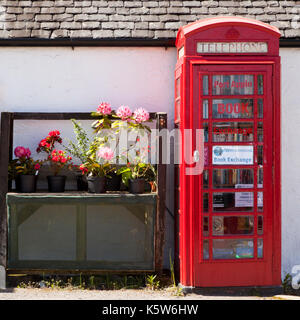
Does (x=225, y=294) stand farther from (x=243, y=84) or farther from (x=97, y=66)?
(x=97, y=66)

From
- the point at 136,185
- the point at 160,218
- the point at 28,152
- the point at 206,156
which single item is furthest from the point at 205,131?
the point at 28,152

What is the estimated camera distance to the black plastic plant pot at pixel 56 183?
18.0ft

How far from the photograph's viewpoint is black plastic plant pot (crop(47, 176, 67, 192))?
18.0 feet

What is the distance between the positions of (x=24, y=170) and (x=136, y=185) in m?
1.32

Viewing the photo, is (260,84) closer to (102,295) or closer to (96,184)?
(96,184)

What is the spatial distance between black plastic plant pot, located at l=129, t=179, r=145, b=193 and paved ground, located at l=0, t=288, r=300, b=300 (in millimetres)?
1142

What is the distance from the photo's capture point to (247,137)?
5.26 m

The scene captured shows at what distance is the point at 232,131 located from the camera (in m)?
5.25

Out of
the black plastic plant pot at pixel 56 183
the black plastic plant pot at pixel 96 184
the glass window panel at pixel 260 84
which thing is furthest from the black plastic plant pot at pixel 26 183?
the glass window panel at pixel 260 84

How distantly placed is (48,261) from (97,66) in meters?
2.55

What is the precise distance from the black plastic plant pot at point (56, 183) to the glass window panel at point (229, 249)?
1880mm

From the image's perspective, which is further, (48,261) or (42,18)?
(42,18)

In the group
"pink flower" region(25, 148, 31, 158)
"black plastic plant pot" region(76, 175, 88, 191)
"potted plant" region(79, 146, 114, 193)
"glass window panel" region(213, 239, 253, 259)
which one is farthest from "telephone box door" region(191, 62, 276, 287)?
"pink flower" region(25, 148, 31, 158)

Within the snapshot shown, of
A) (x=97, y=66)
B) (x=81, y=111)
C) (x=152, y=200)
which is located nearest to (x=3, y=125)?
(x=81, y=111)
